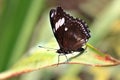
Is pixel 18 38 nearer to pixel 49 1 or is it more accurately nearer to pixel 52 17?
pixel 52 17

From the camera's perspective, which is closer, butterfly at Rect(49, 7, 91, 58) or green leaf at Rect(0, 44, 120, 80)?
green leaf at Rect(0, 44, 120, 80)

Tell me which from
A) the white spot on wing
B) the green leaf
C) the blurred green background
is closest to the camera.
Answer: the green leaf

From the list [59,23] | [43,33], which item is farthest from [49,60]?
[43,33]

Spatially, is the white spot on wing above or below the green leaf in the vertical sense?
above

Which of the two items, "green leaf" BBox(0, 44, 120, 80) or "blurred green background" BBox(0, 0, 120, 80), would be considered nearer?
"green leaf" BBox(0, 44, 120, 80)

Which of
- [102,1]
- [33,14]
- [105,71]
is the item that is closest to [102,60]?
[33,14]

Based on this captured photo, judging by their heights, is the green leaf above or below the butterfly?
below

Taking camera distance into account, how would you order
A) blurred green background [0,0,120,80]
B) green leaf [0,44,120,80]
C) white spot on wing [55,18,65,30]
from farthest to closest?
blurred green background [0,0,120,80], white spot on wing [55,18,65,30], green leaf [0,44,120,80]
